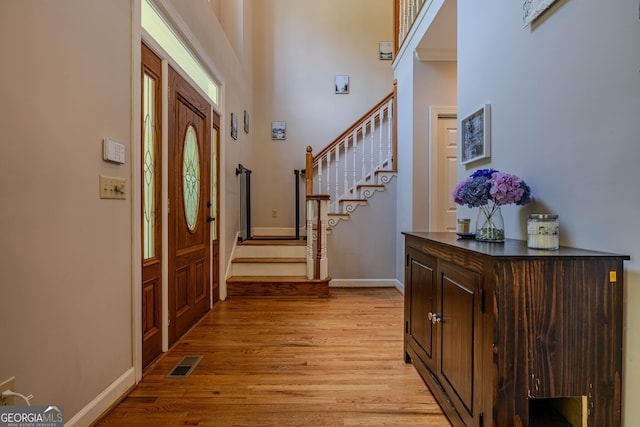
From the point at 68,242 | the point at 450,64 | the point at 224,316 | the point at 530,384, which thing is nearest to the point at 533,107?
the point at 530,384

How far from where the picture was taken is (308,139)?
5.40 meters

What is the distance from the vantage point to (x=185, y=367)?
2.19 metres

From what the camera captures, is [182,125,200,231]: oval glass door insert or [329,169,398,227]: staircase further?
[329,169,398,227]: staircase

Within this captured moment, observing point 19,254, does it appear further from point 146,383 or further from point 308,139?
point 308,139

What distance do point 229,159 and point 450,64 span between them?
2.85m

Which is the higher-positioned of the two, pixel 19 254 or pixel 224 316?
pixel 19 254

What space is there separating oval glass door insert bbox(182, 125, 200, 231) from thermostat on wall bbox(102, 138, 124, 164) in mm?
996

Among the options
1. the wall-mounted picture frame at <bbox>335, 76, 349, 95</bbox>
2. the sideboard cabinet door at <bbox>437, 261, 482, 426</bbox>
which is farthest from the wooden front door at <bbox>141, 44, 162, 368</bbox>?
the wall-mounted picture frame at <bbox>335, 76, 349, 95</bbox>

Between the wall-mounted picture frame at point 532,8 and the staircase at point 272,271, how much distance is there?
3.04 m

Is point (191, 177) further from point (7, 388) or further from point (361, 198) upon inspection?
point (361, 198)

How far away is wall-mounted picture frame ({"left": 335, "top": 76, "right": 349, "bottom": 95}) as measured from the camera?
5375 mm

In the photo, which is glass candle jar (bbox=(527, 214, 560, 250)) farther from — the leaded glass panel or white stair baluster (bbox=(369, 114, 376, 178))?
white stair baluster (bbox=(369, 114, 376, 178))

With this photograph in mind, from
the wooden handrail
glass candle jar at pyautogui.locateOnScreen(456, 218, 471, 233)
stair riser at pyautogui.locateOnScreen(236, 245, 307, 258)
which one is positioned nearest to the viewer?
glass candle jar at pyautogui.locateOnScreen(456, 218, 471, 233)

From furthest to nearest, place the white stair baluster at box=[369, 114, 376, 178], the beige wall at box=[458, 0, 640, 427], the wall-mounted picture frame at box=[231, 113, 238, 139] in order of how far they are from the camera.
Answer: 1. the white stair baluster at box=[369, 114, 376, 178]
2. the wall-mounted picture frame at box=[231, 113, 238, 139]
3. the beige wall at box=[458, 0, 640, 427]
